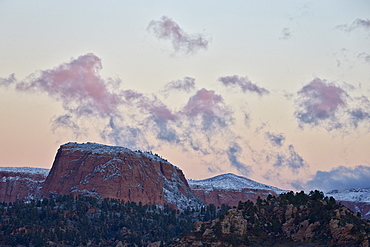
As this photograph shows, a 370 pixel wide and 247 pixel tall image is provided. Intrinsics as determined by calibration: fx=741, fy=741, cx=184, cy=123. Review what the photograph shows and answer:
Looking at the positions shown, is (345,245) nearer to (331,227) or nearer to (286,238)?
(331,227)

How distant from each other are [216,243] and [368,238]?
4227 centimetres

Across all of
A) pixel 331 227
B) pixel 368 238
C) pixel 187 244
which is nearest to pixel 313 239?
pixel 331 227

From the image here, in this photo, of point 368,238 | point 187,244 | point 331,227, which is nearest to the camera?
point 368,238

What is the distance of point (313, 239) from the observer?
626 feet

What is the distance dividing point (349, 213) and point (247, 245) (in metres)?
28.5

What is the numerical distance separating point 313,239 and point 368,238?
810 inches

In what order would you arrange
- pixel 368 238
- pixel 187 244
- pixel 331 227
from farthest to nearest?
pixel 187 244 → pixel 331 227 → pixel 368 238

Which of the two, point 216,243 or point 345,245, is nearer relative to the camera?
point 345,245

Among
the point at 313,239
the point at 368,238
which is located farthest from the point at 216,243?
the point at 368,238

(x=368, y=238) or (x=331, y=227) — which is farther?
(x=331, y=227)

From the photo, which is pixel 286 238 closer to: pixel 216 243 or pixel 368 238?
pixel 216 243

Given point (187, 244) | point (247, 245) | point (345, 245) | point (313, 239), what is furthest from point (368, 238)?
point (187, 244)

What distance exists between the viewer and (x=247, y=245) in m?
198

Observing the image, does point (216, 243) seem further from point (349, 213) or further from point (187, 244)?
point (349, 213)
